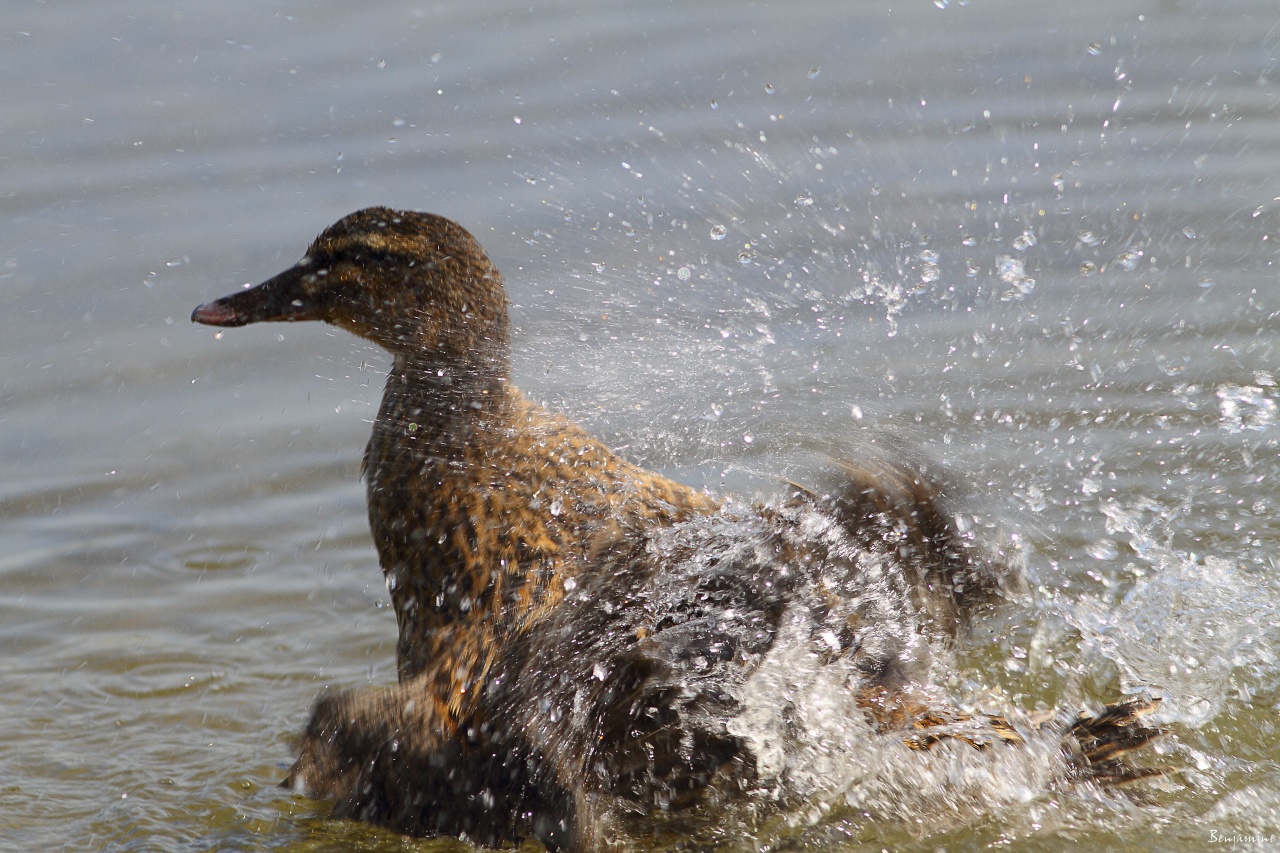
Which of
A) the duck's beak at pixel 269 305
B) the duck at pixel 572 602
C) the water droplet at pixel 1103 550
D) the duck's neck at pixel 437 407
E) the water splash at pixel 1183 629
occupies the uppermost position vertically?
the duck's beak at pixel 269 305

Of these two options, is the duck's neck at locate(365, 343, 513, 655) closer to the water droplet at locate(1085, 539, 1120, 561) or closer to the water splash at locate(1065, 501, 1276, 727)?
the water splash at locate(1065, 501, 1276, 727)

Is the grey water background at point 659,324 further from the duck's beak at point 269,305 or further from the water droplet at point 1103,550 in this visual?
the duck's beak at point 269,305

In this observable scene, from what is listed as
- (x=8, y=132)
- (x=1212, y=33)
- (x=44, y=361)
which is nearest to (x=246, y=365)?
(x=44, y=361)

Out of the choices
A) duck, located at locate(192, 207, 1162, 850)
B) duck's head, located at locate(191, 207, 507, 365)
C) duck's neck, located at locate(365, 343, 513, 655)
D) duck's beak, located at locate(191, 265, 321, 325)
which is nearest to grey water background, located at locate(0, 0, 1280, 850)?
duck, located at locate(192, 207, 1162, 850)

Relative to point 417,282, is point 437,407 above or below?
below

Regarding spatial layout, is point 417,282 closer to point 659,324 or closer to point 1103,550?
point 659,324

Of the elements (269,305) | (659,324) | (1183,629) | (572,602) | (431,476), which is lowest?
(1183,629)

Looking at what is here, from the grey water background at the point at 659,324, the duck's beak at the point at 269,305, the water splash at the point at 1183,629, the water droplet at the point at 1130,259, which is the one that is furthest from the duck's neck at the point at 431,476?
the water droplet at the point at 1130,259

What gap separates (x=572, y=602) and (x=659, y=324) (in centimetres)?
239

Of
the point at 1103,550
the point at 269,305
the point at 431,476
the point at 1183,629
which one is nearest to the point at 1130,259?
the point at 1103,550

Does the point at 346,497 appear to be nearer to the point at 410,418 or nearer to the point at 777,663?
the point at 410,418

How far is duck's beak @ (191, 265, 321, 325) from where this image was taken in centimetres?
435

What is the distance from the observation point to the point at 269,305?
4375mm

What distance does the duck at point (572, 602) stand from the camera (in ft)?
10.6
